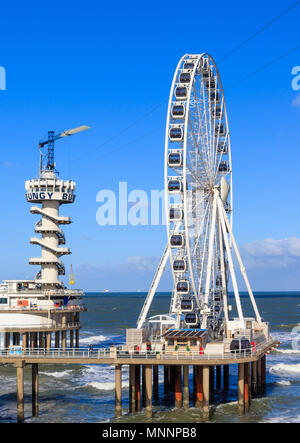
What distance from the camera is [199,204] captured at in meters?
75.5

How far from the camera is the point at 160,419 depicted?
196ft

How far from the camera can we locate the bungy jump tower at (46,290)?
89.6m

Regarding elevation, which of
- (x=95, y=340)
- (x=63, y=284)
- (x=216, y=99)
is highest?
(x=216, y=99)

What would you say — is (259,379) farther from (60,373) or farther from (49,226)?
(49,226)

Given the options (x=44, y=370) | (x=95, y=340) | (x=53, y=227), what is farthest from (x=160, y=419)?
(x=95, y=340)

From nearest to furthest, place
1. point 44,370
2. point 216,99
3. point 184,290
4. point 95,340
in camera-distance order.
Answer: point 184,290
point 216,99
point 44,370
point 95,340

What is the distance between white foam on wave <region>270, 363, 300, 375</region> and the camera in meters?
88.9

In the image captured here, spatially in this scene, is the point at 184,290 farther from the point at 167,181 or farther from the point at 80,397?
the point at 80,397

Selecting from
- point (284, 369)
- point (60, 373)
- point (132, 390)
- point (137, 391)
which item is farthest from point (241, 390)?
point (60, 373)

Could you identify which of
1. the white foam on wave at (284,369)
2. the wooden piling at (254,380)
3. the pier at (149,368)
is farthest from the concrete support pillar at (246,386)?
the white foam on wave at (284,369)

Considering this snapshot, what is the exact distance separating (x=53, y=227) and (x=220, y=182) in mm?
27759

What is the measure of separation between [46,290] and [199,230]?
28975mm

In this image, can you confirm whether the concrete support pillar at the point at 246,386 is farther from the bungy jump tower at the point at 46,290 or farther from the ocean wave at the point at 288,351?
the ocean wave at the point at 288,351
